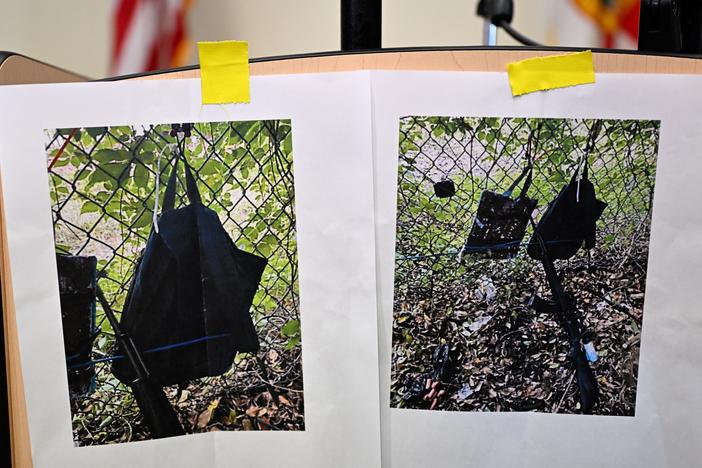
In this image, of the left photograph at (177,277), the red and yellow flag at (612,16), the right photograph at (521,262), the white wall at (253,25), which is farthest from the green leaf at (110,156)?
the red and yellow flag at (612,16)

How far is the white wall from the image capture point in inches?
33.5

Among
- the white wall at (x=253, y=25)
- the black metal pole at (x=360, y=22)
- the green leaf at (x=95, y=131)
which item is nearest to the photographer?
the green leaf at (x=95, y=131)

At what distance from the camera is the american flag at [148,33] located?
88 cm

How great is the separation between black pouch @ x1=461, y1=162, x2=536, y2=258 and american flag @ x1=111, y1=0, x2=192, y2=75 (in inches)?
24.5

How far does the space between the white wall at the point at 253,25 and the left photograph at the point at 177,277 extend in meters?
0.45

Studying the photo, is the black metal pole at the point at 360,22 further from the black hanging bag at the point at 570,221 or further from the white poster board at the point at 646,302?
the black hanging bag at the point at 570,221

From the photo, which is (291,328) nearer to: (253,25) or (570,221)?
(570,221)

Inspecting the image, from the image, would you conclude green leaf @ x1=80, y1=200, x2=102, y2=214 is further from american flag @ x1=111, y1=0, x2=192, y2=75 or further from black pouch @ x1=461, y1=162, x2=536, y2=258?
american flag @ x1=111, y1=0, x2=192, y2=75

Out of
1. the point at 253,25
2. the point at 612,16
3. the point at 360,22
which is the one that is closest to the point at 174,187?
the point at 360,22

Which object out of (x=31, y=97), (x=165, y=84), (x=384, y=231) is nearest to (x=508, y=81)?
(x=384, y=231)

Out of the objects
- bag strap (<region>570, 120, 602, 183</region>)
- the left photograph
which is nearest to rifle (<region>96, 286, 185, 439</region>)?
the left photograph

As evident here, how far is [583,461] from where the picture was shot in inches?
19.3

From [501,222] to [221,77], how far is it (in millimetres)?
267

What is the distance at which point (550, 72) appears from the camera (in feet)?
1.52
